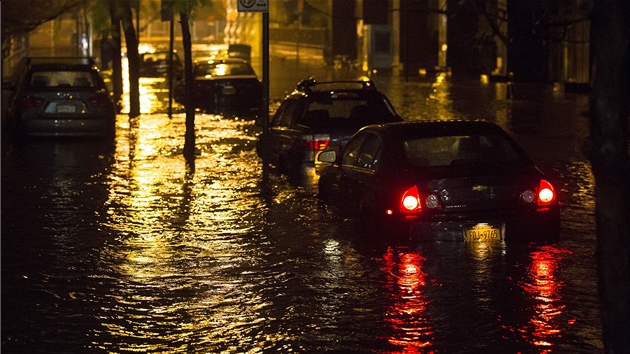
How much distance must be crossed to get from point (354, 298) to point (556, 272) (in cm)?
200

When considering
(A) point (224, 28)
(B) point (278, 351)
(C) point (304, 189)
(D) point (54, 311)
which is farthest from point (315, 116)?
(A) point (224, 28)

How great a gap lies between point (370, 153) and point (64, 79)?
13223 mm

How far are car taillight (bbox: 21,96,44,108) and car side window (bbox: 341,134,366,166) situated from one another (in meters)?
11.1

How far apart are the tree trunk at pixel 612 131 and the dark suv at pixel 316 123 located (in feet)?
34.8

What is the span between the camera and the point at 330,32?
65438 millimetres

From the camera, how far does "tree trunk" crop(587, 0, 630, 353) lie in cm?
530

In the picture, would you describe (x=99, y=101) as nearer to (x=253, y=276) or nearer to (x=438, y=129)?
(x=438, y=129)

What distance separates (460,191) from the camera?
34.7 feet

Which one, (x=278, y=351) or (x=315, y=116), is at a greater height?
(x=315, y=116)

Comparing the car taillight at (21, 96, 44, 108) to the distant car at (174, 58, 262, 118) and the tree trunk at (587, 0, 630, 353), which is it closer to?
the distant car at (174, 58, 262, 118)

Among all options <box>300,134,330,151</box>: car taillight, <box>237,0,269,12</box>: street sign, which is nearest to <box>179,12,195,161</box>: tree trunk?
<box>300,134,330,151</box>: car taillight

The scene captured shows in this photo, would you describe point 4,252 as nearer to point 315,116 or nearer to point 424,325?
point 424,325

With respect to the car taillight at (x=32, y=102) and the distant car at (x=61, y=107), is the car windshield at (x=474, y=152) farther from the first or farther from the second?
the car taillight at (x=32, y=102)

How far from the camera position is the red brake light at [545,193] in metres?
10.8
